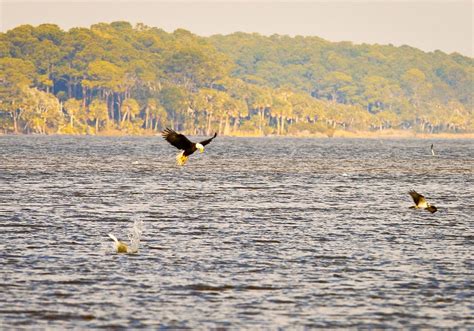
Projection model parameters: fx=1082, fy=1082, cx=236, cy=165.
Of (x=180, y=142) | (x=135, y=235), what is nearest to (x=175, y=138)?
(x=180, y=142)

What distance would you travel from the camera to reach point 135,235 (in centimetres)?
3097

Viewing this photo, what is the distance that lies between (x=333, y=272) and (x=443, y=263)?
3.39 m

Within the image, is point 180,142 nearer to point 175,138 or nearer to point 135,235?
point 175,138

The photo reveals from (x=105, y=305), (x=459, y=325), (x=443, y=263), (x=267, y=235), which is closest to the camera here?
(x=459, y=325)

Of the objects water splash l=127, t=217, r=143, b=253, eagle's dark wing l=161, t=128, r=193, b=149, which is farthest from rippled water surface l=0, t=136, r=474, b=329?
eagle's dark wing l=161, t=128, r=193, b=149

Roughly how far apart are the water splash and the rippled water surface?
244mm

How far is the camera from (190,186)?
2377 inches

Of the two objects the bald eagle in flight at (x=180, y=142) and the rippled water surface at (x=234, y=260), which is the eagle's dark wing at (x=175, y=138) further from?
the rippled water surface at (x=234, y=260)

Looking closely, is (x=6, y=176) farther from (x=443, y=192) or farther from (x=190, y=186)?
(x=443, y=192)

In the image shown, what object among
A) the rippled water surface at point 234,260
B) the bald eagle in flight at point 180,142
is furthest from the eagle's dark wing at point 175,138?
the rippled water surface at point 234,260

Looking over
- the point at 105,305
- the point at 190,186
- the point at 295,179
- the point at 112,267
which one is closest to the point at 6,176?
the point at 190,186

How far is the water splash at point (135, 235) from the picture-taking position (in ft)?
94.5

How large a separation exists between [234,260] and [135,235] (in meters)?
4.54

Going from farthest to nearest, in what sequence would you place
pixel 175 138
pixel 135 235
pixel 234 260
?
pixel 135 235 < pixel 175 138 < pixel 234 260
